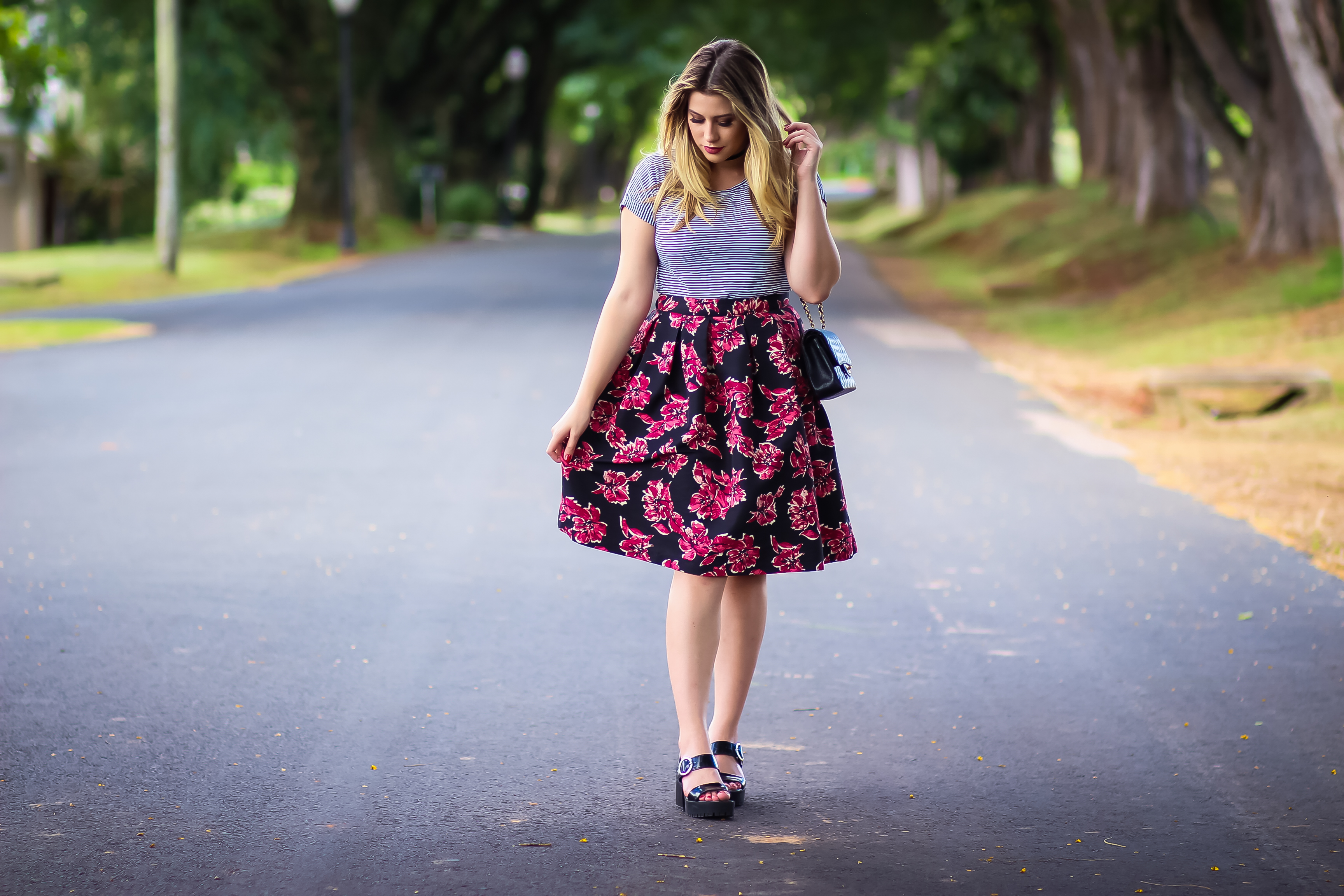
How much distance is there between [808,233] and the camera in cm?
373

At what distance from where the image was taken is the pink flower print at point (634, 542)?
12.6 ft

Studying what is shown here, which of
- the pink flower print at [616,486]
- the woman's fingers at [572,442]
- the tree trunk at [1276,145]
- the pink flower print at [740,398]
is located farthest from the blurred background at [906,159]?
the woman's fingers at [572,442]

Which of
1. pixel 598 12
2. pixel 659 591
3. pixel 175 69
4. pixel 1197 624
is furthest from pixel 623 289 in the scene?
pixel 598 12

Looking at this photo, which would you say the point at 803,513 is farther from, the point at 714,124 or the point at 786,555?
the point at 714,124

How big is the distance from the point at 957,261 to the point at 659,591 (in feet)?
81.6

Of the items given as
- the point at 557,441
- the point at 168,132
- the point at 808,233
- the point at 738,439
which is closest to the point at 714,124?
the point at 808,233

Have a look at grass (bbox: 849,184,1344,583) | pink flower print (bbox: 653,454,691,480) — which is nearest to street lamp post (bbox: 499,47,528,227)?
grass (bbox: 849,184,1344,583)

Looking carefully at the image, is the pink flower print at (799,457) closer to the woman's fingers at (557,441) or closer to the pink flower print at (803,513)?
the pink flower print at (803,513)

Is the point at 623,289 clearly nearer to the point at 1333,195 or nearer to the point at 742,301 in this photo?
the point at 742,301

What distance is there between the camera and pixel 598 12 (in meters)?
44.4

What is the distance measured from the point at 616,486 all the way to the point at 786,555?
471 mm

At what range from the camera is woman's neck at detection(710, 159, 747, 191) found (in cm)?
378

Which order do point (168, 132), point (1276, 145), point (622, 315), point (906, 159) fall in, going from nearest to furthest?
1. point (622, 315)
2. point (1276, 145)
3. point (168, 132)
4. point (906, 159)

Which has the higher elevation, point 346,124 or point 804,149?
point 346,124
